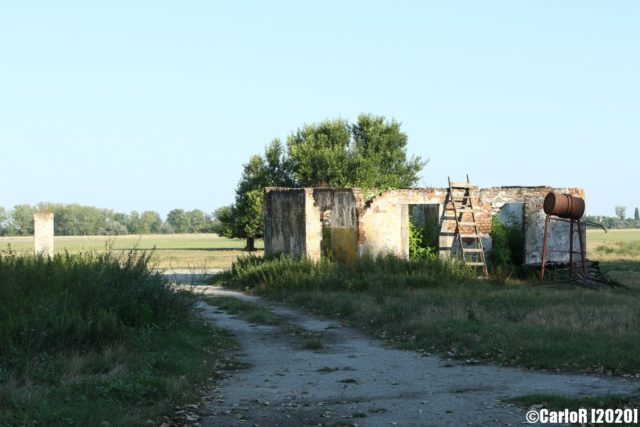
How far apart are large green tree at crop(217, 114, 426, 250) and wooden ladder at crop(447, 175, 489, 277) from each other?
24871 mm

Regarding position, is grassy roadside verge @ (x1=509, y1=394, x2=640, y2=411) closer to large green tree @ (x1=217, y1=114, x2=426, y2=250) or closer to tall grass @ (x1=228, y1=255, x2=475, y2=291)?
tall grass @ (x1=228, y1=255, x2=475, y2=291)

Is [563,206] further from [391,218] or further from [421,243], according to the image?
[391,218]

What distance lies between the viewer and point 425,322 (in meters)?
14.0

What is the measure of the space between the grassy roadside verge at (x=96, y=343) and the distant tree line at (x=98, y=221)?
43675 millimetres

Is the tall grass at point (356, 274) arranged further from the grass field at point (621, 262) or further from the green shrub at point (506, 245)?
the grass field at point (621, 262)

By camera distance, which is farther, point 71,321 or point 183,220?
point 183,220

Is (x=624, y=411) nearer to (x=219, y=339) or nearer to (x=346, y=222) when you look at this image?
(x=219, y=339)

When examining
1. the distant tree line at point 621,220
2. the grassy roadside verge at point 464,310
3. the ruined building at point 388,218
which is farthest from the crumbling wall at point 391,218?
the distant tree line at point 621,220

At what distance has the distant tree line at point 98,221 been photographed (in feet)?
315

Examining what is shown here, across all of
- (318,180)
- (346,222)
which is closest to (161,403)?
(346,222)

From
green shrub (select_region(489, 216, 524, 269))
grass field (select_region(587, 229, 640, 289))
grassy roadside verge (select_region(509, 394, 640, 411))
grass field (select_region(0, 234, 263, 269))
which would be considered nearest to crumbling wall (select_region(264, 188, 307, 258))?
grass field (select_region(0, 234, 263, 269))

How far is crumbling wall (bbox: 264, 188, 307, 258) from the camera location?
2609cm

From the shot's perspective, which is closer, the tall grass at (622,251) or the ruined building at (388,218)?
A: the ruined building at (388,218)

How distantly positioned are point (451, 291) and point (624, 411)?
12.0 metres
